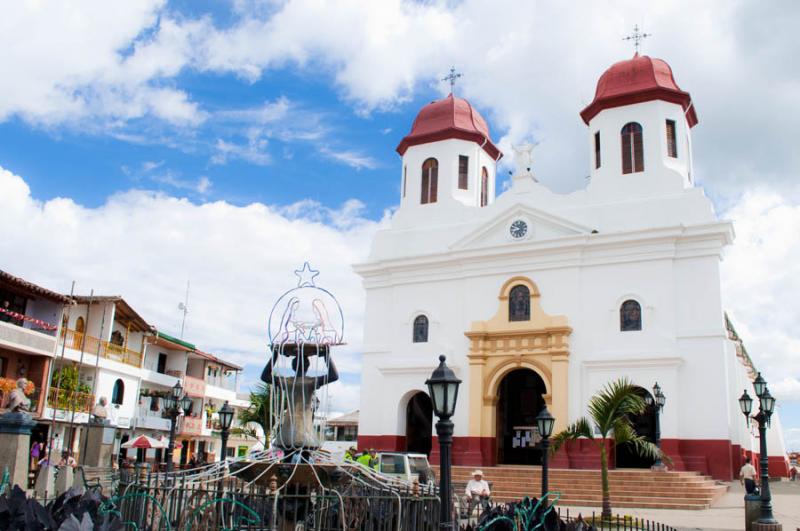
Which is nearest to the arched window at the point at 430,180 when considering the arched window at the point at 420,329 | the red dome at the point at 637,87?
the arched window at the point at 420,329

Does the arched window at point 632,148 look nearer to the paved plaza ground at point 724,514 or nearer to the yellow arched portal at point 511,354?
the yellow arched portal at point 511,354

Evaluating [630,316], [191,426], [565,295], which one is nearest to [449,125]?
[565,295]

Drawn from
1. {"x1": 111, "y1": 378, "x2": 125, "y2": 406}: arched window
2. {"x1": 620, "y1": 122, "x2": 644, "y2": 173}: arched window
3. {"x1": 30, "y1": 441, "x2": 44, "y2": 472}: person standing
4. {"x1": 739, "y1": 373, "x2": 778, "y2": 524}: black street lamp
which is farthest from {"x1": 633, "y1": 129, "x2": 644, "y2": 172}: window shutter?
{"x1": 111, "y1": 378, "x2": 125, "y2": 406}: arched window

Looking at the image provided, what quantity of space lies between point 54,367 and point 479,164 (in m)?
18.2

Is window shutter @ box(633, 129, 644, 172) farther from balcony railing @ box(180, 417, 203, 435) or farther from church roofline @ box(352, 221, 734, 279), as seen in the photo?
balcony railing @ box(180, 417, 203, 435)

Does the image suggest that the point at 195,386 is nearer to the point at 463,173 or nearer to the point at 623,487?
the point at 463,173

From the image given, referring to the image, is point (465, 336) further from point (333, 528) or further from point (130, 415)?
point (333, 528)

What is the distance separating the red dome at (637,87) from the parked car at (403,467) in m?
15.4

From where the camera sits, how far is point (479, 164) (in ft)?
99.2

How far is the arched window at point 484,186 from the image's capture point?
3064 cm

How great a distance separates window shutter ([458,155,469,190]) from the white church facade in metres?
0.06

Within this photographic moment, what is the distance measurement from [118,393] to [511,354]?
55.9 ft

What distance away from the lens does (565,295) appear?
24953mm

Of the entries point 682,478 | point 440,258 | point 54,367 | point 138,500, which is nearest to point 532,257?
point 440,258
